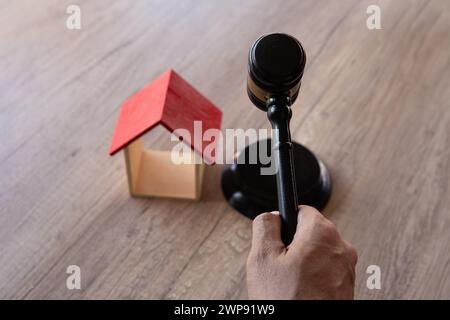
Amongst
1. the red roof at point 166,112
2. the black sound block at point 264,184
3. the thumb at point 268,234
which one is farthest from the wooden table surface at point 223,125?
the thumb at point 268,234

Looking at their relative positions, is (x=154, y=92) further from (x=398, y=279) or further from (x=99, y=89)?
(x=398, y=279)

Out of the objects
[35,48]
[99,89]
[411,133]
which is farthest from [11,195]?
[411,133]

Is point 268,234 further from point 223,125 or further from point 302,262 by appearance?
point 223,125

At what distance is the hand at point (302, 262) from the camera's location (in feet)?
2.08

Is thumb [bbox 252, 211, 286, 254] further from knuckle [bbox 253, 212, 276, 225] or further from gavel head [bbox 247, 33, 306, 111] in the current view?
gavel head [bbox 247, 33, 306, 111]

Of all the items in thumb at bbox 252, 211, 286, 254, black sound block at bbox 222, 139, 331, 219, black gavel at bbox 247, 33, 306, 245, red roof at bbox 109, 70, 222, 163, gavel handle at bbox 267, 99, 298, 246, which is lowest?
black sound block at bbox 222, 139, 331, 219

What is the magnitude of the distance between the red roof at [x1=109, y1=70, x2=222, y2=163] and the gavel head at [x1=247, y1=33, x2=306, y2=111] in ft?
0.88

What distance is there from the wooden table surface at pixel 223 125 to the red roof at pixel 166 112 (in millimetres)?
→ 172

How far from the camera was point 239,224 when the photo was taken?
1.11m

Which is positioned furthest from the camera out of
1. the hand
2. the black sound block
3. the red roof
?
the black sound block

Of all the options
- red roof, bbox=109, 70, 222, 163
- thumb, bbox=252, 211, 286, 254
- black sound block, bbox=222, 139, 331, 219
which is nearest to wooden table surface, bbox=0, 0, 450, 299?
black sound block, bbox=222, 139, 331, 219

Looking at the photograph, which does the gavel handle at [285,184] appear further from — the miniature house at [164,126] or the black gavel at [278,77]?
the miniature house at [164,126]

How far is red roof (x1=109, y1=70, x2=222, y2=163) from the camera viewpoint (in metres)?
0.97

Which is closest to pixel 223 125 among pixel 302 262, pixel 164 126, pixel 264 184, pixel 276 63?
pixel 264 184
